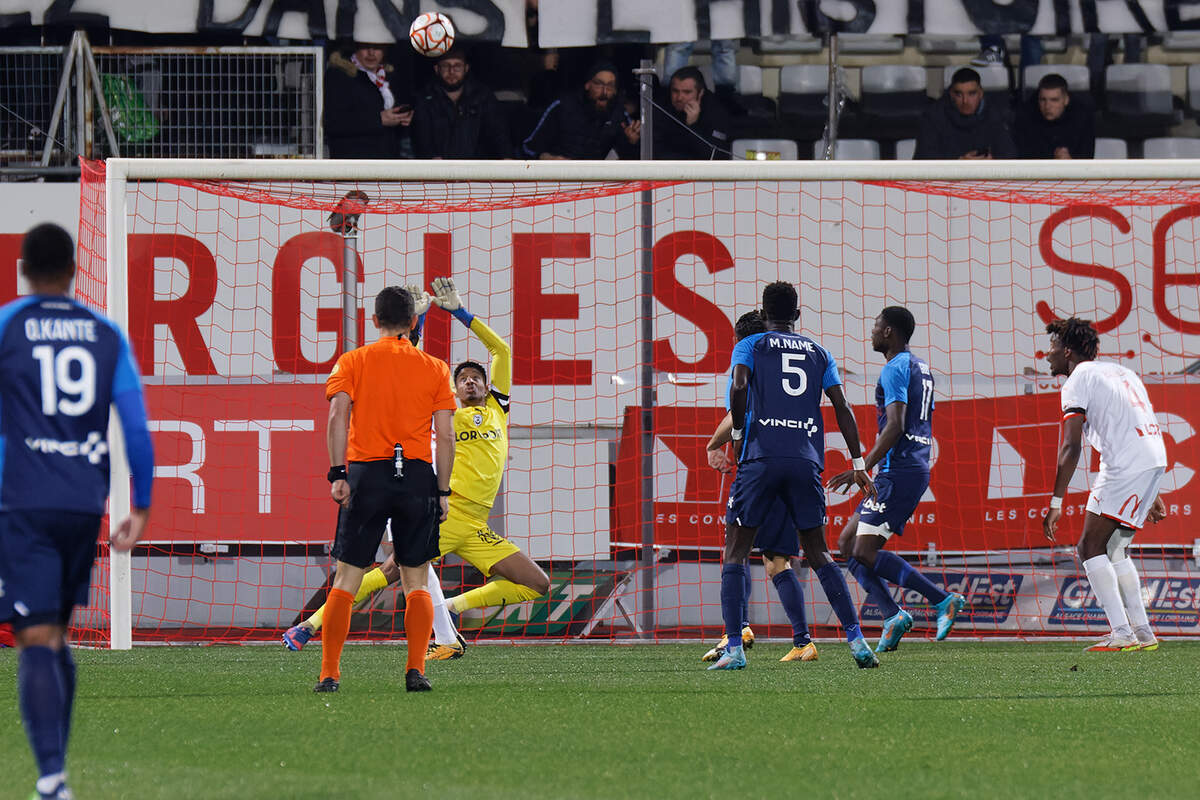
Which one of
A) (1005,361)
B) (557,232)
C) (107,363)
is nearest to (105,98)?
(557,232)

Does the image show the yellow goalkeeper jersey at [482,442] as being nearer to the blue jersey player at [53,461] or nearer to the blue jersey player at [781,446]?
the blue jersey player at [781,446]

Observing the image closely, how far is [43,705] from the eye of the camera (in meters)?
3.91

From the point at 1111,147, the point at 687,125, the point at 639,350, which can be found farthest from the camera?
the point at 1111,147

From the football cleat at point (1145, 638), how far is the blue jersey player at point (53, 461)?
6943mm

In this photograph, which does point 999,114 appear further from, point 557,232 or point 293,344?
point 293,344

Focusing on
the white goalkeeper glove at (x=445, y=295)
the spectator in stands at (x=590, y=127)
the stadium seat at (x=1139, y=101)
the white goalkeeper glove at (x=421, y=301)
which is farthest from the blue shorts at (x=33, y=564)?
the stadium seat at (x=1139, y=101)

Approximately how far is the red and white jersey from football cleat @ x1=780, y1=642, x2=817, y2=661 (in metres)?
2.13

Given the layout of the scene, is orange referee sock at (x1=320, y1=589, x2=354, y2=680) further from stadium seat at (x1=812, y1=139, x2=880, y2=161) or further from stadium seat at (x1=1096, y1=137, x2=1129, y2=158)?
stadium seat at (x1=1096, y1=137, x2=1129, y2=158)

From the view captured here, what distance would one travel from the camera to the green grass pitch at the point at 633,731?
428 cm

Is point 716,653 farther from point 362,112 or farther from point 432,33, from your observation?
point 362,112

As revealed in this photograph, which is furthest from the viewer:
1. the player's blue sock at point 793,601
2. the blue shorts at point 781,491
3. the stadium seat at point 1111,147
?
the stadium seat at point 1111,147

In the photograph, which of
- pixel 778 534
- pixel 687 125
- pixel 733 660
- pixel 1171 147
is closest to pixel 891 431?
pixel 778 534

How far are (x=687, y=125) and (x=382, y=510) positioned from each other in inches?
319

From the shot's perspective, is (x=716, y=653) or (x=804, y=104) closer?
(x=716, y=653)
